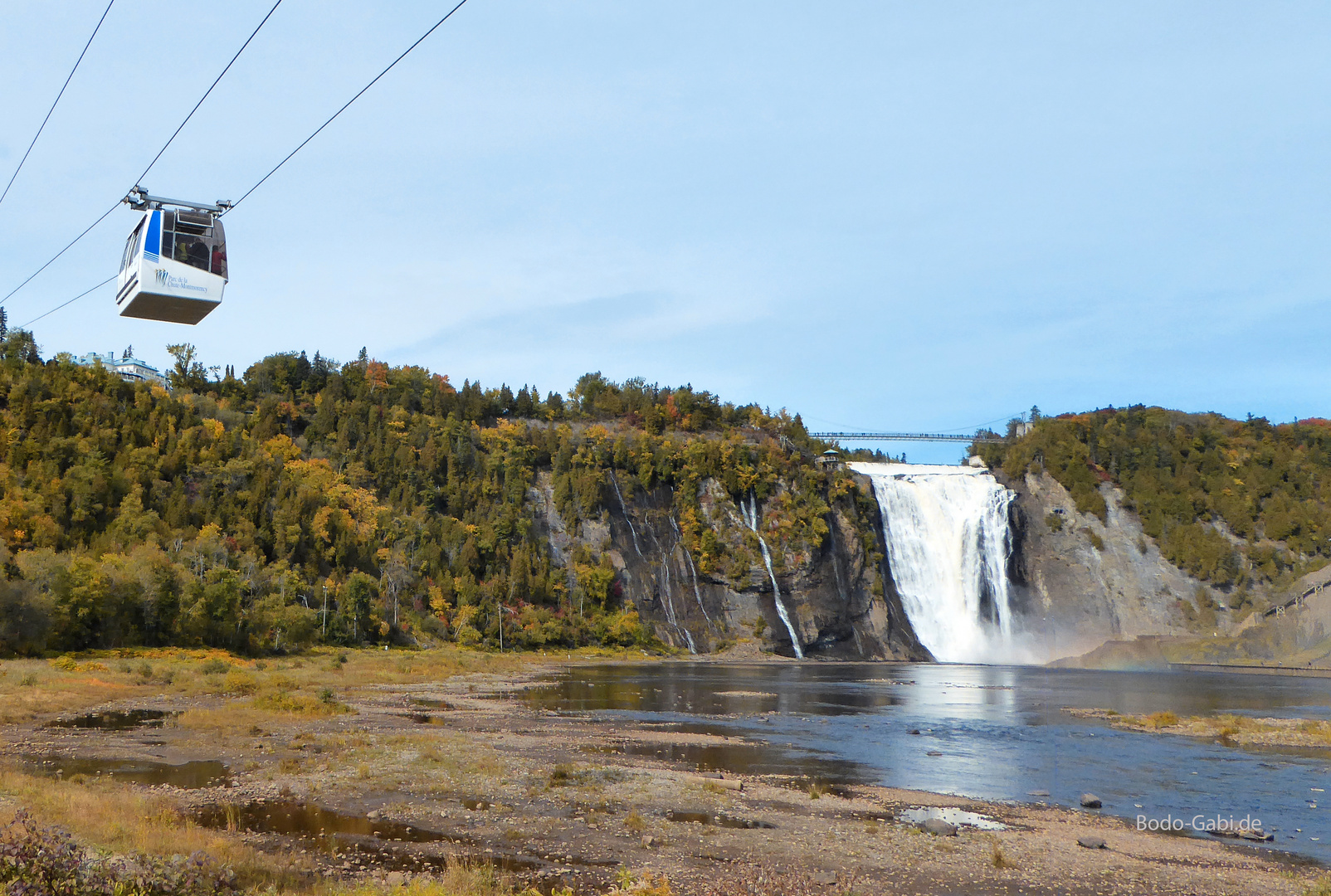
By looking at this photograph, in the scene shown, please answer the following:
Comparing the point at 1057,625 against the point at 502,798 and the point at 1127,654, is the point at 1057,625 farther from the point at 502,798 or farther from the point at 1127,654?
the point at 502,798

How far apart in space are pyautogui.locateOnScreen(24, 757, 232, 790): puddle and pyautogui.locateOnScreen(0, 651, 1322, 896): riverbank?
151 mm

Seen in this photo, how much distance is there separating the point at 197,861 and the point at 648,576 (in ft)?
390

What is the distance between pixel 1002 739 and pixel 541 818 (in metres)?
25.6

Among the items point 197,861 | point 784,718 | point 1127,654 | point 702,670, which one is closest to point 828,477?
point 1127,654

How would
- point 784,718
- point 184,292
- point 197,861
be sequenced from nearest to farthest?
point 197,861 < point 184,292 < point 784,718

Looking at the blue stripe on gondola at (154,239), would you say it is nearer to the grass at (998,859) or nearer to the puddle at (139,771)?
the puddle at (139,771)

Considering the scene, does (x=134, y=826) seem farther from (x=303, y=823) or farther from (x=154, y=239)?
(x=154, y=239)

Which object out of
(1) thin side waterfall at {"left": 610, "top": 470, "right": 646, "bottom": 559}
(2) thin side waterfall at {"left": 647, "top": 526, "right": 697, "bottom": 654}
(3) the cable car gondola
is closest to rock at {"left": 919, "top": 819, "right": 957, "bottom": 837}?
(3) the cable car gondola

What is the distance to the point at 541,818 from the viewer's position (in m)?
22.1

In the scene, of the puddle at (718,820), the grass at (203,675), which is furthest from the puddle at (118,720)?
the puddle at (718,820)

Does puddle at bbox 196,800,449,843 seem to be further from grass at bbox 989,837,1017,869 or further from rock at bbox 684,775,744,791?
grass at bbox 989,837,1017,869

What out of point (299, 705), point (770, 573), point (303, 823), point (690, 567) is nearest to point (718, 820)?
point (303, 823)

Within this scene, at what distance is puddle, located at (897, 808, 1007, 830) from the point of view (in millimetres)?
23094

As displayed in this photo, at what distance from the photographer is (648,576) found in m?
131
